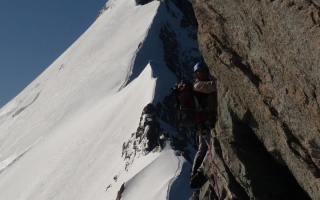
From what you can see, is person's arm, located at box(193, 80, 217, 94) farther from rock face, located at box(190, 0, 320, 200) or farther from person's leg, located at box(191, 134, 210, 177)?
person's leg, located at box(191, 134, 210, 177)

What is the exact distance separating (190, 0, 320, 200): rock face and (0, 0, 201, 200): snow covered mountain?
15.2m

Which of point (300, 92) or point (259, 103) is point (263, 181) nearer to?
point (259, 103)

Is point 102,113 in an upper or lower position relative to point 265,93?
upper

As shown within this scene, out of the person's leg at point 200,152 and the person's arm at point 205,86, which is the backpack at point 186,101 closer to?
the person's arm at point 205,86

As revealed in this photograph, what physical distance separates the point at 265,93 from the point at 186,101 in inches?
112

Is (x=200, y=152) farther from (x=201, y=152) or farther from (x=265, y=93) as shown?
(x=265, y=93)

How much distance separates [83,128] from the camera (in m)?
43.1

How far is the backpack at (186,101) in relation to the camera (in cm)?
891

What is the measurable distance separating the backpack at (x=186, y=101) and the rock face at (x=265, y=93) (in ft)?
2.58

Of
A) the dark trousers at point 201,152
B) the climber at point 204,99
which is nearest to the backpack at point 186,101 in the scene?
the climber at point 204,99

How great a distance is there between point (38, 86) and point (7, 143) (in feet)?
54.5

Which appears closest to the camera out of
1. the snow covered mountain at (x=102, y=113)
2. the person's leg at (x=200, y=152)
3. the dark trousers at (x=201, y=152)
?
the dark trousers at (x=201, y=152)

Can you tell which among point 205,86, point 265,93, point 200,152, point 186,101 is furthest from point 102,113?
point 265,93

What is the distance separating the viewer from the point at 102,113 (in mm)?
42375
